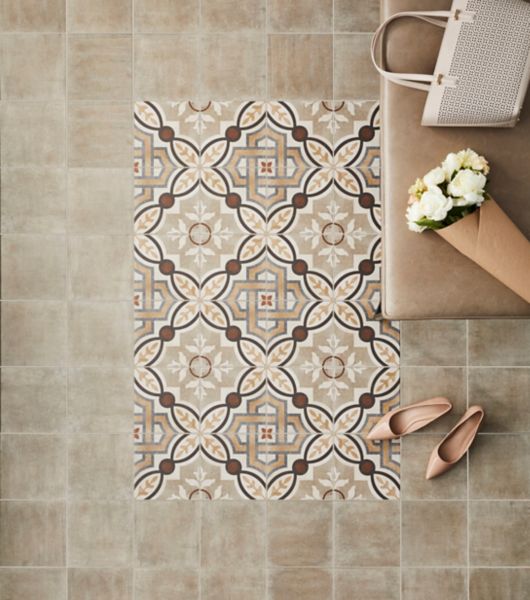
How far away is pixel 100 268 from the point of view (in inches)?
65.6

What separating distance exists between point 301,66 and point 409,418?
100cm

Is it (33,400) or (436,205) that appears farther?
(33,400)

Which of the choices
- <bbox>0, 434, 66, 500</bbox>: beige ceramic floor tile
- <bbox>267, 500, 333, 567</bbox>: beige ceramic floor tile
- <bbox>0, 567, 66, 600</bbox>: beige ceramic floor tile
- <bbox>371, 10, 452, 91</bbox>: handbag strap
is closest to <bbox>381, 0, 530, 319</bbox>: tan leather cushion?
<bbox>371, 10, 452, 91</bbox>: handbag strap

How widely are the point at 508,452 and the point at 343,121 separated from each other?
1.01 meters

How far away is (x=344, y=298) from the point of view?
5.43 feet

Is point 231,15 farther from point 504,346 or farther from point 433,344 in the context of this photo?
point 504,346

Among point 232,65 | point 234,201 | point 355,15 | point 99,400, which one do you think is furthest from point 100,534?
point 355,15

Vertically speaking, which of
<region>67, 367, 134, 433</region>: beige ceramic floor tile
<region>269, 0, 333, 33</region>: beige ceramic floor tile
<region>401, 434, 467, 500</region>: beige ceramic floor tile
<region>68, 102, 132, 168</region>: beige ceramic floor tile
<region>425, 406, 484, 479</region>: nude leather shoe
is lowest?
<region>401, 434, 467, 500</region>: beige ceramic floor tile

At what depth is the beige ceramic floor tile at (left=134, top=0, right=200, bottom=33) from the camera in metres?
1.66

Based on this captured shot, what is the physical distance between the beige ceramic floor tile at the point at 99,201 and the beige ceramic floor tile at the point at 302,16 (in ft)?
1.93

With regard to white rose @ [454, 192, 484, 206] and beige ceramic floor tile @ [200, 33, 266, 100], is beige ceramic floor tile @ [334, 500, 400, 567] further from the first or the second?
beige ceramic floor tile @ [200, 33, 266, 100]

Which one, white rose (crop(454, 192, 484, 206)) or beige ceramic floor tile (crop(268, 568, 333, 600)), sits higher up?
white rose (crop(454, 192, 484, 206))

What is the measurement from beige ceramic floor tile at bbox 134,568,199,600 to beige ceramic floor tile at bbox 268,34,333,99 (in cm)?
134

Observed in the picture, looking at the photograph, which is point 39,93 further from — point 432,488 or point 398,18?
point 432,488
